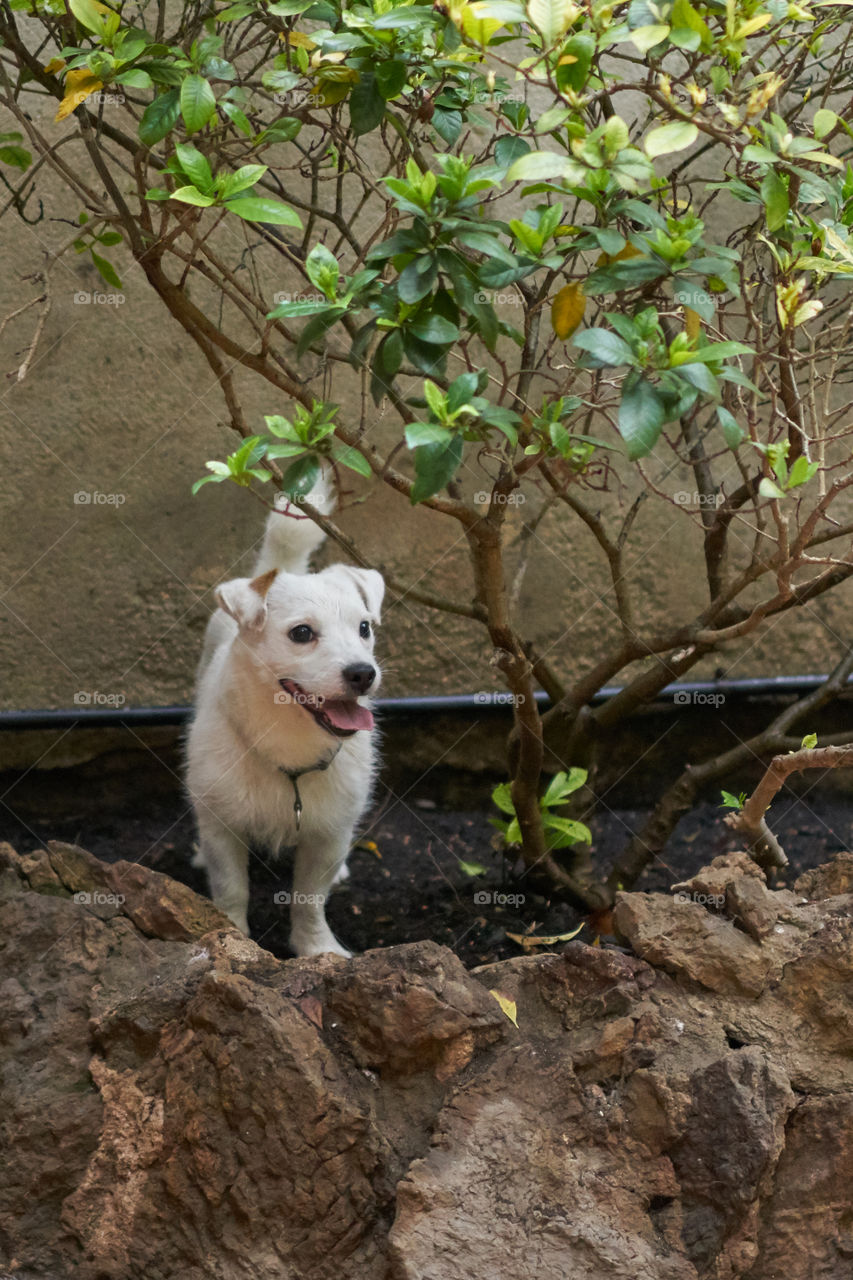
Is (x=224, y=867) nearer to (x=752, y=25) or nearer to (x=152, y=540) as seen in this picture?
(x=152, y=540)

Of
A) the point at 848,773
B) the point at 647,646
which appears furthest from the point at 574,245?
the point at 848,773

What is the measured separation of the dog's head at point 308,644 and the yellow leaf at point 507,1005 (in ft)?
3.10

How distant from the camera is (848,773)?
4.31 m

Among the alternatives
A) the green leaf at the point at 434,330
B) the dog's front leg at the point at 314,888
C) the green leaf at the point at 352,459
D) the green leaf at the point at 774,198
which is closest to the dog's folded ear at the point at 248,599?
the dog's front leg at the point at 314,888

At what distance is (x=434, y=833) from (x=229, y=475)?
1973 millimetres

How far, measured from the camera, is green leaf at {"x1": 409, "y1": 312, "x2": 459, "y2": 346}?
201 centimetres

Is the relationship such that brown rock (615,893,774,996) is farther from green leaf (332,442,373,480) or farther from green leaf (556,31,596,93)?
green leaf (556,31,596,93)

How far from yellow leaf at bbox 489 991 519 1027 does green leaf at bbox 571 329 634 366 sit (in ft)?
3.94

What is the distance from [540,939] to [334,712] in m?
0.86

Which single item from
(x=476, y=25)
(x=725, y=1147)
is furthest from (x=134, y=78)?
(x=725, y=1147)

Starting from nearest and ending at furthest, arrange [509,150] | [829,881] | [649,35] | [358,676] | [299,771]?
[649,35] < [509,150] < [829,881] < [358,676] < [299,771]

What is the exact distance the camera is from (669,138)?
177 cm

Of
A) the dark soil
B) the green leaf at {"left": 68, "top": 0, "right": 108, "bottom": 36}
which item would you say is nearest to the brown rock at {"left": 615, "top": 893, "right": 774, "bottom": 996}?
the dark soil

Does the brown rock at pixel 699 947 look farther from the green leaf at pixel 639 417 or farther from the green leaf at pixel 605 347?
the green leaf at pixel 605 347
